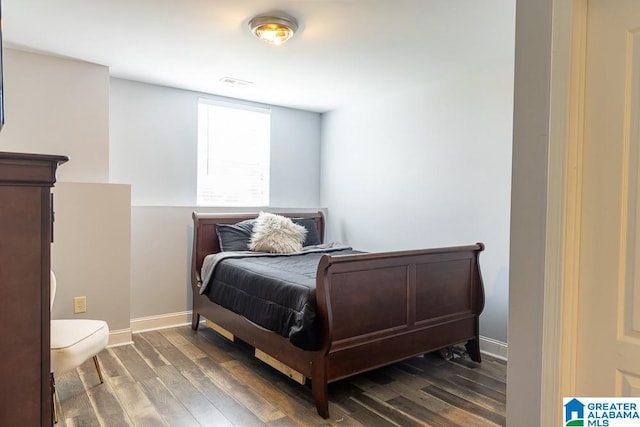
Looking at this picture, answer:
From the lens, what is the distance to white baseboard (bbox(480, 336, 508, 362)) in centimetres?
319

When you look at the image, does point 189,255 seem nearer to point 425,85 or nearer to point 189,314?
point 189,314

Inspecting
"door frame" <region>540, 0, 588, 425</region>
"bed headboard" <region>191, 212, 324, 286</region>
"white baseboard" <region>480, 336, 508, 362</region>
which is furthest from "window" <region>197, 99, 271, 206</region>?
"door frame" <region>540, 0, 588, 425</region>

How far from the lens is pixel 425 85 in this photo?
147 inches

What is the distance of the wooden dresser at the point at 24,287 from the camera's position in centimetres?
102

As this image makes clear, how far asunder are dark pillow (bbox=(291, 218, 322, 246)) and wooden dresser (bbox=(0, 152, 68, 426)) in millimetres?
3181

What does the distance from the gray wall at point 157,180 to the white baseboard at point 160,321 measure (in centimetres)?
3

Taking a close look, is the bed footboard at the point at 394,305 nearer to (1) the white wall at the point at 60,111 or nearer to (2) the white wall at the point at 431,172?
(2) the white wall at the point at 431,172

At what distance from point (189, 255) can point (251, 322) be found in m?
1.41

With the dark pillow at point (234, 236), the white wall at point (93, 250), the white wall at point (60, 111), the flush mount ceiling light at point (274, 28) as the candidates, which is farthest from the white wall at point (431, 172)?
the white wall at point (60, 111)

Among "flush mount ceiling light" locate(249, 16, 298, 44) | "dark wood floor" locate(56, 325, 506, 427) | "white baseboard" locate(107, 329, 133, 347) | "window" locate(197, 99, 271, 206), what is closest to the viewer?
"dark wood floor" locate(56, 325, 506, 427)

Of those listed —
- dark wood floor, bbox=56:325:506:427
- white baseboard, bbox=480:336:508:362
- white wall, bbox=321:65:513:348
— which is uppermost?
white wall, bbox=321:65:513:348

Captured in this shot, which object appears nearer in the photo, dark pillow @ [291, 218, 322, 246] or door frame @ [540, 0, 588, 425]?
door frame @ [540, 0, 588, 425]

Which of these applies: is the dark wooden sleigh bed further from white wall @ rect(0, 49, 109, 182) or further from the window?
white wall @ rect(0, 49, 109, 182)

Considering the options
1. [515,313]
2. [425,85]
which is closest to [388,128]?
[425,85]
